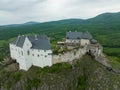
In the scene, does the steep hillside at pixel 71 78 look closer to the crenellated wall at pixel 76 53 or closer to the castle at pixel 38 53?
the crenellated wall at pixel 76 53

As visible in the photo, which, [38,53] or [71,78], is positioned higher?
[38,53]

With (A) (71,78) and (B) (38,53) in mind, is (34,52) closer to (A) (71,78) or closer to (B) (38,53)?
(B) (38,53)

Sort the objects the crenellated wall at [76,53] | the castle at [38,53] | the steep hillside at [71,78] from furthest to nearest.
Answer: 1. the crenellated wall at [76,53]
2. the castle at [38,53]
3. the steep hillside at [71,78]

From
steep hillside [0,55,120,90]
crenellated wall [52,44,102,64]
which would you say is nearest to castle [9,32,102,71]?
crenellated wall [52,44,102,64]

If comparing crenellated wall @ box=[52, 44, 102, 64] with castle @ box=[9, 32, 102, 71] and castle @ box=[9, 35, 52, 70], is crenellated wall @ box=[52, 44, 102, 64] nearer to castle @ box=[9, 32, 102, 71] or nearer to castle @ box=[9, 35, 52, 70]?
castle @ box=[9, 32, 102, 71]

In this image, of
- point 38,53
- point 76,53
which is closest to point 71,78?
point 76,53

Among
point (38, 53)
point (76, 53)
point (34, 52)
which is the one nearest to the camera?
point (38, 53)

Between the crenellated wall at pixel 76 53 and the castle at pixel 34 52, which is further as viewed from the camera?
the crenellated wall at pixel 76 53

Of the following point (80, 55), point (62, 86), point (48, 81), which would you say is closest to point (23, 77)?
point (48, 81)

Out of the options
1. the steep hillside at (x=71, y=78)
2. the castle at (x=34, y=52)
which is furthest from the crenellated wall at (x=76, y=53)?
the castle at (x=34, y=52)

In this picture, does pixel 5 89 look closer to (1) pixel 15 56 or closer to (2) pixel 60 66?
(1) pixel 15 56
